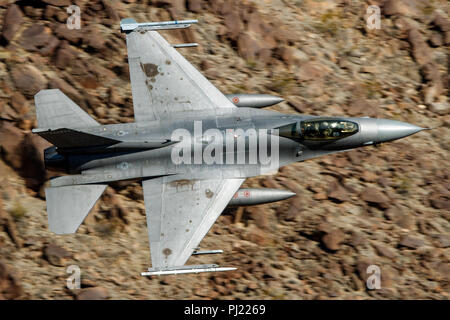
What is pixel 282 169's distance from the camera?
19.6 metres

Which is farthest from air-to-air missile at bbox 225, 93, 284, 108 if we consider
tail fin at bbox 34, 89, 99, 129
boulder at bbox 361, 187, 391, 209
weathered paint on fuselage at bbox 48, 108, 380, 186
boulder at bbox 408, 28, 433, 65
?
boulder at bbox 408, 28, 433, 65

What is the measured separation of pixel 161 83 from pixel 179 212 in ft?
12.9

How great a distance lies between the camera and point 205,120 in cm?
1712

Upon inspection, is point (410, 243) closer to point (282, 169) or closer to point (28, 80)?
point (282, 169)

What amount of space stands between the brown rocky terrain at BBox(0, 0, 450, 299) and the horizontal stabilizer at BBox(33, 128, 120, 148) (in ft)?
8.82

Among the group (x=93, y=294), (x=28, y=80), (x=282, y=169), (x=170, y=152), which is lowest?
(x=93, y=294)

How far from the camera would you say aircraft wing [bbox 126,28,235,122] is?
1739cm

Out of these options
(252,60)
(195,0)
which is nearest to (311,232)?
(252,60)

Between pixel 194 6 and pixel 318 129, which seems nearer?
pixel 318 129

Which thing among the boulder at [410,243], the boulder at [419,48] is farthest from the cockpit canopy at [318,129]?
the boulder at [419,48]

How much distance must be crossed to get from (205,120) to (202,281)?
516 cm
